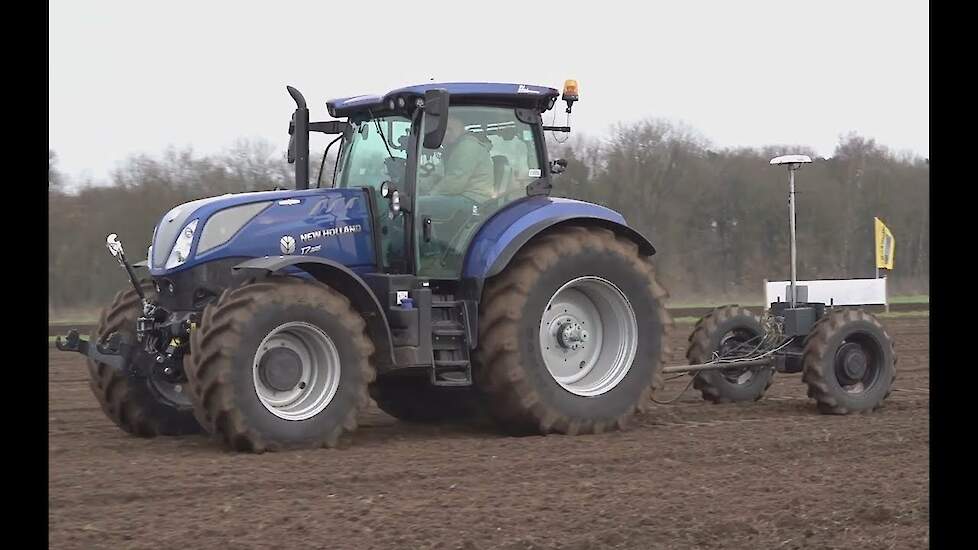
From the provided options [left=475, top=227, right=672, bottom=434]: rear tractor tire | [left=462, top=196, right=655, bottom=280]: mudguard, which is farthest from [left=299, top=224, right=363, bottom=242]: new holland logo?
[left=475, top=227, right=672, bottom=434]: rear tractor tire

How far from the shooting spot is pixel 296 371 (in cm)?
818

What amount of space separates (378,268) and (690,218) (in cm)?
1936

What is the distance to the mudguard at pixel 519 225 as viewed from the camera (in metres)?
8.80

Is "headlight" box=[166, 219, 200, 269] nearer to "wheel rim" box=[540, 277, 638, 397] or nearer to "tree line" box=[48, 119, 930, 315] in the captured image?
"wheel rim" box=[540, 277, 638, 397]

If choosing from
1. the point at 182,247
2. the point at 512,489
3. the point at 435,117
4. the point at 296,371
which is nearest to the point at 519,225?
the point at 435,117

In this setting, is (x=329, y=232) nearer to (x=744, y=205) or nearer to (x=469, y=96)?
(x=469, y=96)

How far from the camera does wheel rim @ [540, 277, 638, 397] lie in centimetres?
932

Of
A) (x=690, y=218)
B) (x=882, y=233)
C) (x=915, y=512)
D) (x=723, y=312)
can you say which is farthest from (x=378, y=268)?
(x=690, y=218)

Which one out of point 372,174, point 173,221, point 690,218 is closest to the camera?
point 173,221

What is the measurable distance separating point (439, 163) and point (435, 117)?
43 cm

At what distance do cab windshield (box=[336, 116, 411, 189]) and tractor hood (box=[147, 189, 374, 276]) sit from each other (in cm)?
31

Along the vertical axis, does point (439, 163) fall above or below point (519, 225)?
above
